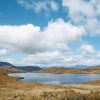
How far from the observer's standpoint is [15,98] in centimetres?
4103

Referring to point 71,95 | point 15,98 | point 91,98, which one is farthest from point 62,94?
point 15,98

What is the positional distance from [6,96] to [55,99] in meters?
10.4

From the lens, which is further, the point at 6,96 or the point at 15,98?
the point at 6,96

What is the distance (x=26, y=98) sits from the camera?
39.2 metres

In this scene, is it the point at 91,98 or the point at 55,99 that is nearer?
the point at 55,99

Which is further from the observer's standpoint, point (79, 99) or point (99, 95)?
point (99, 95)

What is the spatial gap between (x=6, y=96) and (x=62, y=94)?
35.5ft

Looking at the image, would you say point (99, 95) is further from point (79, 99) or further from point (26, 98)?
point (26, 98)

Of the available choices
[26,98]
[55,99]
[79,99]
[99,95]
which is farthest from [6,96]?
[99,95]

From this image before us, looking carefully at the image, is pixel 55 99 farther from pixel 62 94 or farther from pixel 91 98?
pixel 91 98

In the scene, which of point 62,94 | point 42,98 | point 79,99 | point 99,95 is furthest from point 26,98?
point 99,95

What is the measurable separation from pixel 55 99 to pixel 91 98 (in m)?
7.26

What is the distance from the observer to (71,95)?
1603 inches

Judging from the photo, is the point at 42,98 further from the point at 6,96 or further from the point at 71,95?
the point at 6,96
